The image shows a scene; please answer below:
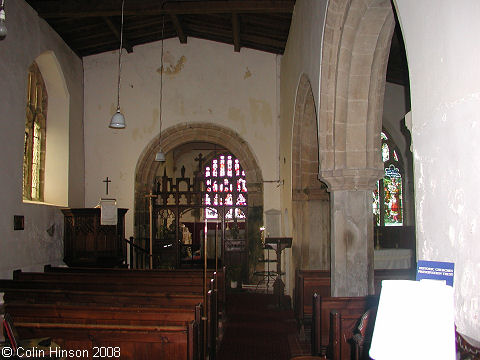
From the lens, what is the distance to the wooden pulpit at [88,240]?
9234mm

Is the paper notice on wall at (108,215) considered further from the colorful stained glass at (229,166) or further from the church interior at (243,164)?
the colorful stained glass at (229,166)

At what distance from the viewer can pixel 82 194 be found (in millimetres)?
10836

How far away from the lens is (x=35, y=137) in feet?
31.1

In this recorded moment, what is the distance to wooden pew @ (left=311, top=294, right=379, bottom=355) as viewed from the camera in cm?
440

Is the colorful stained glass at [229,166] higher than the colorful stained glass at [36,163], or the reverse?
the colorful stained glass at [229,166]

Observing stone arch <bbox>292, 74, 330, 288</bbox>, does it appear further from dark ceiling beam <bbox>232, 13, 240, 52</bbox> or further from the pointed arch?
the pointed arch

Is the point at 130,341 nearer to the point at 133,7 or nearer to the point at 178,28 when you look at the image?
the point at 133,7

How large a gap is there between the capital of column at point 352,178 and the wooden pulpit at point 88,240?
17.5 feet

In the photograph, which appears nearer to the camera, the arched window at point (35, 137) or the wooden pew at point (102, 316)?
the wooden pew at point (102, 316)

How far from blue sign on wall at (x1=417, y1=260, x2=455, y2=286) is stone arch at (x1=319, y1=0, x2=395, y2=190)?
3000 mm

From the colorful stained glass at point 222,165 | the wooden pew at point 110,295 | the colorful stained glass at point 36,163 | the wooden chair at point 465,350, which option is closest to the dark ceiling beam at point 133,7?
the colorful stained glass at point 36,163

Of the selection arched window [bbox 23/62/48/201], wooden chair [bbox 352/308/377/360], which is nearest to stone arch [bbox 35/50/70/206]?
arched window [bbox 23/62/48/201]

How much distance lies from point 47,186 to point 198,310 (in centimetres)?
691

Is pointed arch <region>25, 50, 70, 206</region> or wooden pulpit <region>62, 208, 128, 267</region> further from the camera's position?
pointed arch <region>25, 50, 70, 206</region>
